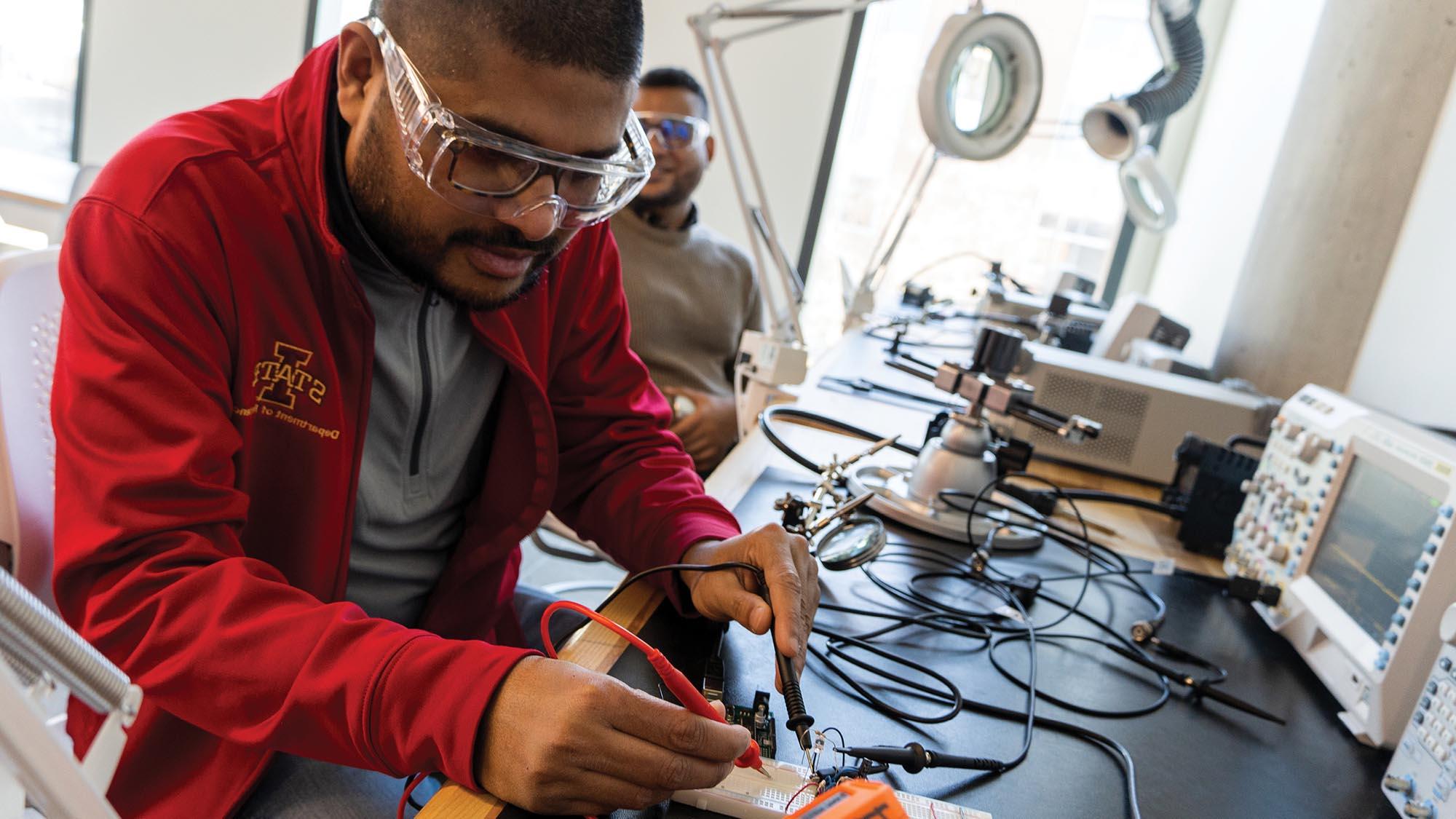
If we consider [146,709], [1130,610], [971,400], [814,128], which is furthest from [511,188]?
[814,128]

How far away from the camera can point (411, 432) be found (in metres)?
1.10

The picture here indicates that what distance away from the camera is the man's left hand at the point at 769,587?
33.9 inches

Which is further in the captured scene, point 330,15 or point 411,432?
point 330,15

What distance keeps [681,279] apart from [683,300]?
7 centimetres

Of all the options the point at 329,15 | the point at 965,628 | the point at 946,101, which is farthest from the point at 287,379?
the point at 329,15

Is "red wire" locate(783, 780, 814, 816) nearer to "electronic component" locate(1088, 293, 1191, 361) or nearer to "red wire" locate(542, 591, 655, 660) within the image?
"red wire" locate(542, 591, 655, 660)

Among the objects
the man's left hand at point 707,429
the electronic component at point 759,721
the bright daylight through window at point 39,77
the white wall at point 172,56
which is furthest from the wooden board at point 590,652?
the bright daylight through window at point 39,77

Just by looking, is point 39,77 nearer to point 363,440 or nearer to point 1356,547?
point 363,440

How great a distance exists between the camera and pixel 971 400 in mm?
1366

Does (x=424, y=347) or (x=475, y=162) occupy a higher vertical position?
(x=475, y=162)

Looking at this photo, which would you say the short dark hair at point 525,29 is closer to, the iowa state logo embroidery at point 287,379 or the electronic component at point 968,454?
the iowa state logo embroidery at point 287,379

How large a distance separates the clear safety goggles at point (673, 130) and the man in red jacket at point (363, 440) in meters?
1.27

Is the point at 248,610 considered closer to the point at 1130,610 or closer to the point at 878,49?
the point at 1130,610

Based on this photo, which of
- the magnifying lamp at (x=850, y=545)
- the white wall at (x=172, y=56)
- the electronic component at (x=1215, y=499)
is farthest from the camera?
the white wall at (x=172, y=56)
